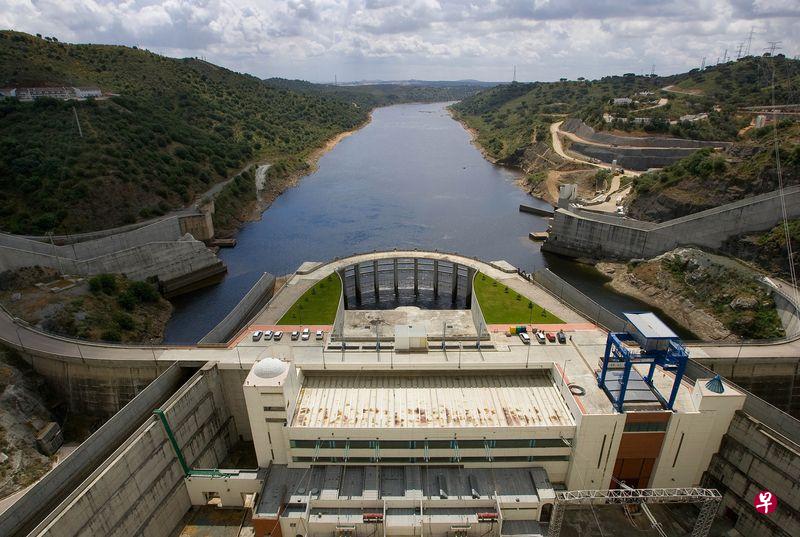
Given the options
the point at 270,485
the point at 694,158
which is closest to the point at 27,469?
the point at 270,485

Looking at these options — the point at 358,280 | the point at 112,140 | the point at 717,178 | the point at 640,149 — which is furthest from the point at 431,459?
the point at 640,149

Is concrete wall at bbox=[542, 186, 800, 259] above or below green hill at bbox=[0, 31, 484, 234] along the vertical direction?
below

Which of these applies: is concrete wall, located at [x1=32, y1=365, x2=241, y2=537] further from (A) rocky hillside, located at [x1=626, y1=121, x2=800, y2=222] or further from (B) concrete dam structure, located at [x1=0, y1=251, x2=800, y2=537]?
(A) rocky hillside, located at [x1=626, y1=121, x2=800, y2=222]

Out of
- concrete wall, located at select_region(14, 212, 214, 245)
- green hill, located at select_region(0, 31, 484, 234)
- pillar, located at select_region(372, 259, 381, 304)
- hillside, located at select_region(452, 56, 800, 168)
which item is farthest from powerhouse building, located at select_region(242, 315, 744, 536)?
hillside, located at select_region(452, 56, 800, 168)

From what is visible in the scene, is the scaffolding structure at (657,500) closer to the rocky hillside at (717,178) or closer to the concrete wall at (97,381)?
the concrete wall at (97,381)

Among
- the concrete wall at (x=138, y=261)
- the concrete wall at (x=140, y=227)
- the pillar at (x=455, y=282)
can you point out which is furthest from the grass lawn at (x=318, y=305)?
the concrete wall at (x=140, y=227)

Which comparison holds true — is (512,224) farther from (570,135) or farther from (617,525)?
(617,525)

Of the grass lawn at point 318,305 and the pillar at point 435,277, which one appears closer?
the grass lawn at point 318,305
